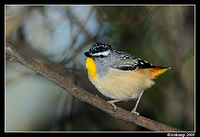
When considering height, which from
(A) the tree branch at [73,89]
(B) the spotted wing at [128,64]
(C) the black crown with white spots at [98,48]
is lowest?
(A) the tree branch at [73,89]

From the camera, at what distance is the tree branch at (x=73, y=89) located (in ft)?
6.81

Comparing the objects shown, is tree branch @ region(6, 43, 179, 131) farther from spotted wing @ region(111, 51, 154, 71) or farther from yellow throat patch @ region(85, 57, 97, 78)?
spotted wing @ region(111, 51, 154, 71)

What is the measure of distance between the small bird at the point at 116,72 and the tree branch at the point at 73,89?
0.49ft

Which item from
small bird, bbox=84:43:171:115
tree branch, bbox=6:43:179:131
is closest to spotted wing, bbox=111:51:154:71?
small bird, bbox=84:43:171:115

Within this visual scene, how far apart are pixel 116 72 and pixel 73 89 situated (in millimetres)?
543

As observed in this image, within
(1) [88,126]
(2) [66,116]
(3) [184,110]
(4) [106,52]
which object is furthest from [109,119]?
(4) [106,52]

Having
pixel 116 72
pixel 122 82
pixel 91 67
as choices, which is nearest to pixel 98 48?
pixel 91 67

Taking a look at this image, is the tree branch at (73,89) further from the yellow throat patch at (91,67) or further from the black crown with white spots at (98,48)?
the black crown with white spots at (98,48)

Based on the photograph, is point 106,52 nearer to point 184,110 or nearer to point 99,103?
point 99,103

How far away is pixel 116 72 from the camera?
257 centimetres

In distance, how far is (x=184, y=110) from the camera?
3.50 m

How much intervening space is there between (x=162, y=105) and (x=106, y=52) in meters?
1.57

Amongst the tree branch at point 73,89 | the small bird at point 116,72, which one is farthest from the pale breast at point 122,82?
the tree branch at point 73,89

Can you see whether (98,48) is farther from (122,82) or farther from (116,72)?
(122,82)
